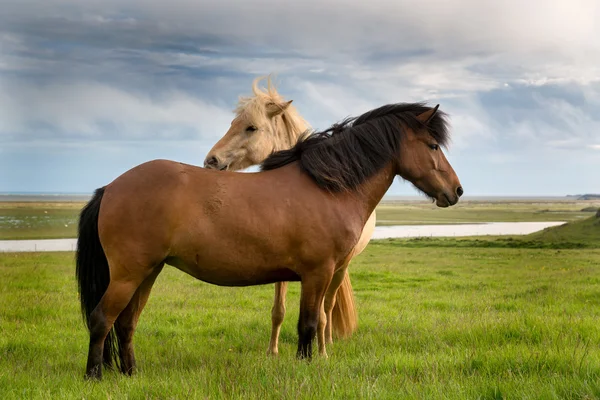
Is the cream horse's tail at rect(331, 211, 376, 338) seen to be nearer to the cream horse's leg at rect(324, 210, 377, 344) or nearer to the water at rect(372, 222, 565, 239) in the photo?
the cream horse's leg at rect(324, 210, 377, 344)

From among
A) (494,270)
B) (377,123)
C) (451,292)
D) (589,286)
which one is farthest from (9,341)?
(494,270)

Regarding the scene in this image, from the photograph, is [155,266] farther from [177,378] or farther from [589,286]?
[589,286]

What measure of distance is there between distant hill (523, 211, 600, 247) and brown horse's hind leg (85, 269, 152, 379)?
30.8 m

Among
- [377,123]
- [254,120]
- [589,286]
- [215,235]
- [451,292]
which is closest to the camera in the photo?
[215,235]

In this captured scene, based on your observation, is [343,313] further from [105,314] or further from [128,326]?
[105,314]

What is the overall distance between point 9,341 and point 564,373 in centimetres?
611

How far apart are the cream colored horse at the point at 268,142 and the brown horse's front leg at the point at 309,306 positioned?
1164 millimetres

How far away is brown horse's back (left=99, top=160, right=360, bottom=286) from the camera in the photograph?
4434 mm

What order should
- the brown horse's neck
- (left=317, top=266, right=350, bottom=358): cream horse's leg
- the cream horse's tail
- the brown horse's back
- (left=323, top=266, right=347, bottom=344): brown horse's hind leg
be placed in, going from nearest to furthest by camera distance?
the brown horse's back
the brown horse's neck
(left=317, top=266, right=350, bottom=358): cream horse's leg
(left=323, top=266, right=347, bottom=344): brown horse's hind leg
the cream horse's tail

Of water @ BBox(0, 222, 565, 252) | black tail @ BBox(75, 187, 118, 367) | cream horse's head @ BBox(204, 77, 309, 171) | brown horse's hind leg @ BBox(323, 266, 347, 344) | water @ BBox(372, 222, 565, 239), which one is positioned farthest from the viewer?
water @ BBox(372, 222, 565, 239)

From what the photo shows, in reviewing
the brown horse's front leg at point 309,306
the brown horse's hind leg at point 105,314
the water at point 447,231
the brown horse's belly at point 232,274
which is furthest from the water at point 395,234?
the brown horse's front leg at point 309,306

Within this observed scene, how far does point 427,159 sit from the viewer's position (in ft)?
17.5

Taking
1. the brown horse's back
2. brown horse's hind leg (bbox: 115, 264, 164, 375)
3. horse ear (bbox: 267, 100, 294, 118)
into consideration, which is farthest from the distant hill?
brown horse's hind leg (bbox: 115, 264, 164, 375)

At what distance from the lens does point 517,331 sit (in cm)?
650
